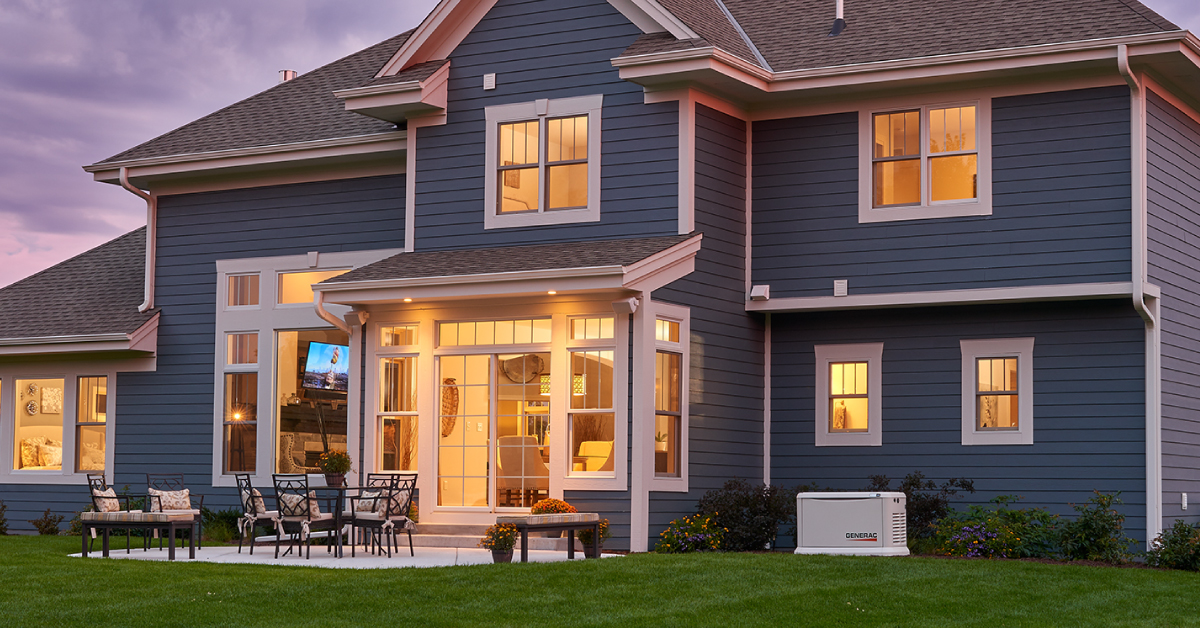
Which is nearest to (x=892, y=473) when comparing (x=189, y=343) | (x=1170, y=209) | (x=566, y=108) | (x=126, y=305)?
(x=1170, y=209)

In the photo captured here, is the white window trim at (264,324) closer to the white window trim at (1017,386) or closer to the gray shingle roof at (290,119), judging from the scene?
the gray shingle roof at (290,119)

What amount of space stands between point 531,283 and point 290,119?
270 inches

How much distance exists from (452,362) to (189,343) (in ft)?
18.5

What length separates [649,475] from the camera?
16.2 meters

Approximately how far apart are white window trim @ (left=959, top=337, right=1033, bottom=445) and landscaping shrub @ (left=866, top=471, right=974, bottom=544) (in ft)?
1.95

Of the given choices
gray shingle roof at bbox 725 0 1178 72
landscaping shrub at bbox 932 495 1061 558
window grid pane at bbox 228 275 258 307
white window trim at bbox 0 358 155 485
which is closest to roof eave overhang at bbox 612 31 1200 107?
gray shingle roof at bbox 725 0 1178 72

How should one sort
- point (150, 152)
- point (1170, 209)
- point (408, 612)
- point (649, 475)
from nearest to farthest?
point (408, 612) → point (649, 475) → point (1170, 209) → point (150, 152)

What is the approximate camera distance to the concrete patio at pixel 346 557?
47.0 ft

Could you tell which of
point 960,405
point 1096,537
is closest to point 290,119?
point 960,405

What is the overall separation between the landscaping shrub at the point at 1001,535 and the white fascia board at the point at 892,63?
17.1 ft

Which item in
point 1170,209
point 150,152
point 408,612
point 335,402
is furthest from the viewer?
point 150,152

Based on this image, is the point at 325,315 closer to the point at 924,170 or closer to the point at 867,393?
the point at 867,393

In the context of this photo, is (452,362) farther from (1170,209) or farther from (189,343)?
(1170,209)

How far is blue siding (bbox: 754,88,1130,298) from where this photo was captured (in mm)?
16406
